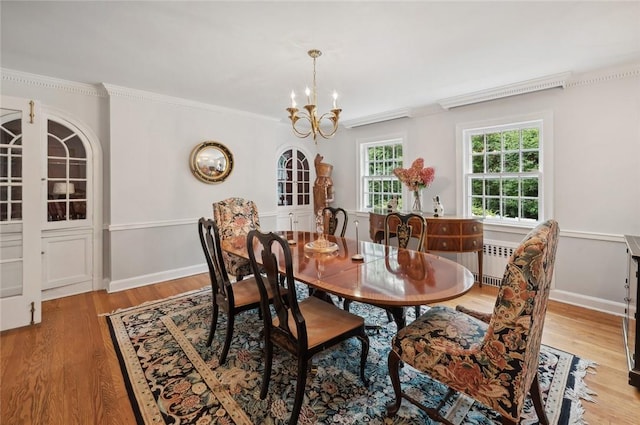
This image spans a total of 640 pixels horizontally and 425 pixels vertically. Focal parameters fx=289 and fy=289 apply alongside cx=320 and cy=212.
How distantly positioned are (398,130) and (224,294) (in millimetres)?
3677

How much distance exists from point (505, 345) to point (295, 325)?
1.04m

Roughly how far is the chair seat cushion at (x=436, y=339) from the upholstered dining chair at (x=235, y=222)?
1.91 m

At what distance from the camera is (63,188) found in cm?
338

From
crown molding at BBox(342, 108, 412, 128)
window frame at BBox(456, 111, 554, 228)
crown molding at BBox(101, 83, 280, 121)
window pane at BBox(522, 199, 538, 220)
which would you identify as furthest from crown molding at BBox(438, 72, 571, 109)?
crown molding at BBox(101, 83, 280, 121)

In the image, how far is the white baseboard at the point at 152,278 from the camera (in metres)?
3.53

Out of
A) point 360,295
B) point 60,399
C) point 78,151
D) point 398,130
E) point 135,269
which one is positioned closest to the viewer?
point 360,295

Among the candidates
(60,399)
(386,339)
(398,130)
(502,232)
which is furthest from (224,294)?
(398,130)

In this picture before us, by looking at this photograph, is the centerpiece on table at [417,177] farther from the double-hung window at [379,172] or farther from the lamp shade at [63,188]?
the lamp shade at [63,188]

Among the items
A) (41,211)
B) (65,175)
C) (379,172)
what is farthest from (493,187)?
(65,175)

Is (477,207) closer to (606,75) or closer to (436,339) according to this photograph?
(606,75)

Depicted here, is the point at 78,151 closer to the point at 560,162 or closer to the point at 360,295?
the point at 360,295

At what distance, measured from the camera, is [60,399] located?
1.77m

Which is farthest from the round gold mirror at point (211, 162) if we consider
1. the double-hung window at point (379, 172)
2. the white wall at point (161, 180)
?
the double-hung window at point (379, 172)

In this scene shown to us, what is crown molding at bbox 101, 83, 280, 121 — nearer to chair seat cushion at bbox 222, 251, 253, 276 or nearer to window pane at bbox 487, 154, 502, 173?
chair seat cushion at bbox 222, 251, 253, 276
